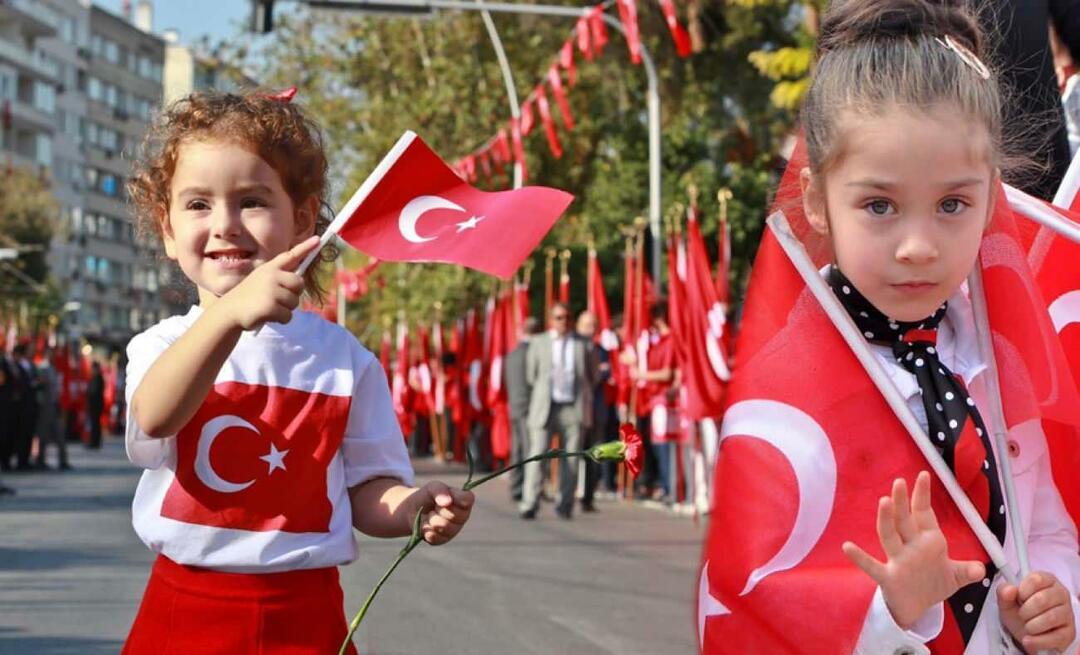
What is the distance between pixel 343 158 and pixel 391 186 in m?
32.0

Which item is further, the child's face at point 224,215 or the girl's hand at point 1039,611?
the child's face at point 224,215

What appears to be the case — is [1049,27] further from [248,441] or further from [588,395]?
[588,395]

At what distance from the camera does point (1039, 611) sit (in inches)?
102

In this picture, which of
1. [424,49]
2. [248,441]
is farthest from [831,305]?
[424,49]

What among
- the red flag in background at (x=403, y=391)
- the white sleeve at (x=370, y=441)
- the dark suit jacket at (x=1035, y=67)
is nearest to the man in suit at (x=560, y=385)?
the dark suit jacket at (x=1035, y=67)

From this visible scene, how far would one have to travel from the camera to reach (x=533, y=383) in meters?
17.8

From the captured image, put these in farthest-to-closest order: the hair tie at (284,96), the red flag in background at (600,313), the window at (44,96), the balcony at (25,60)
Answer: the window at (44,96), the balcony at (25,60), the red flag in background at (600,313), the hair tie at (284,96)

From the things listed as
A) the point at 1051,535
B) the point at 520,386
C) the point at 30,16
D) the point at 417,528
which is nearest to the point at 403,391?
the point at 520,386

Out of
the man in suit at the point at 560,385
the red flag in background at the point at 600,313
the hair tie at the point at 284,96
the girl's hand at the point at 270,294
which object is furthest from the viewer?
the red flag in background at the point at 600,313

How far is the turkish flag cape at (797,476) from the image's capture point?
2.55 meters

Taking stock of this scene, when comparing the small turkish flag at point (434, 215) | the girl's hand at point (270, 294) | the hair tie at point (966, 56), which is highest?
the hair tie at point (966, 56)

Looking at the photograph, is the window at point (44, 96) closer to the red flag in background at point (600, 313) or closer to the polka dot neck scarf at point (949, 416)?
the red flag in background at point (600, 313)

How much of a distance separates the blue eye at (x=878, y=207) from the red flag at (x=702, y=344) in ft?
41.4

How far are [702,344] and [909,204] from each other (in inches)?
543
